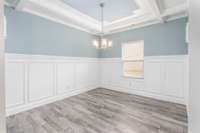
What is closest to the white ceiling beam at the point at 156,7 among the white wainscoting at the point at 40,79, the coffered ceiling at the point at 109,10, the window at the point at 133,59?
the coffered ceiling at the point at 109,10

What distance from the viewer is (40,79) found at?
302 cm

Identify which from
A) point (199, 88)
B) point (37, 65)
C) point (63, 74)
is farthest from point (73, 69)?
point (199, 88)

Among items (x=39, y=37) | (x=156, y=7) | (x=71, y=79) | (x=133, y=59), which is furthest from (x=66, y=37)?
(x=156, y=7)

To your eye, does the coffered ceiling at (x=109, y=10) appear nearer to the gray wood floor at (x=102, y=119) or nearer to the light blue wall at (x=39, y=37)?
the light blue wall at (x=39, y=37)

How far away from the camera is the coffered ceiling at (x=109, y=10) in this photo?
269 centimetres

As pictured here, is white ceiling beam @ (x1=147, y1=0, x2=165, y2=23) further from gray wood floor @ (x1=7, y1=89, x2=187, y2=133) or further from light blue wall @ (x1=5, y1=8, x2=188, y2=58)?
gray wood floor @ (x1=7, y1=89, x2=187, y2=133)

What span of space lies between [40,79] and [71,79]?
1.08 meters

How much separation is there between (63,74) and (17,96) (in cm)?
136

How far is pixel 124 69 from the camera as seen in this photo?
4438mm

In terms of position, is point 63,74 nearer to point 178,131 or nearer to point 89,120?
point 89,120

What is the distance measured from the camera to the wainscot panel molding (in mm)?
2588

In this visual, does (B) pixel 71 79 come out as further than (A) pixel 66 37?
Yes

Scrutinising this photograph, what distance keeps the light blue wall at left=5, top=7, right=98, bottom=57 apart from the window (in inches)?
70.0

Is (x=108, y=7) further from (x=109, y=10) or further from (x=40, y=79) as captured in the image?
(x=40, y=79)
